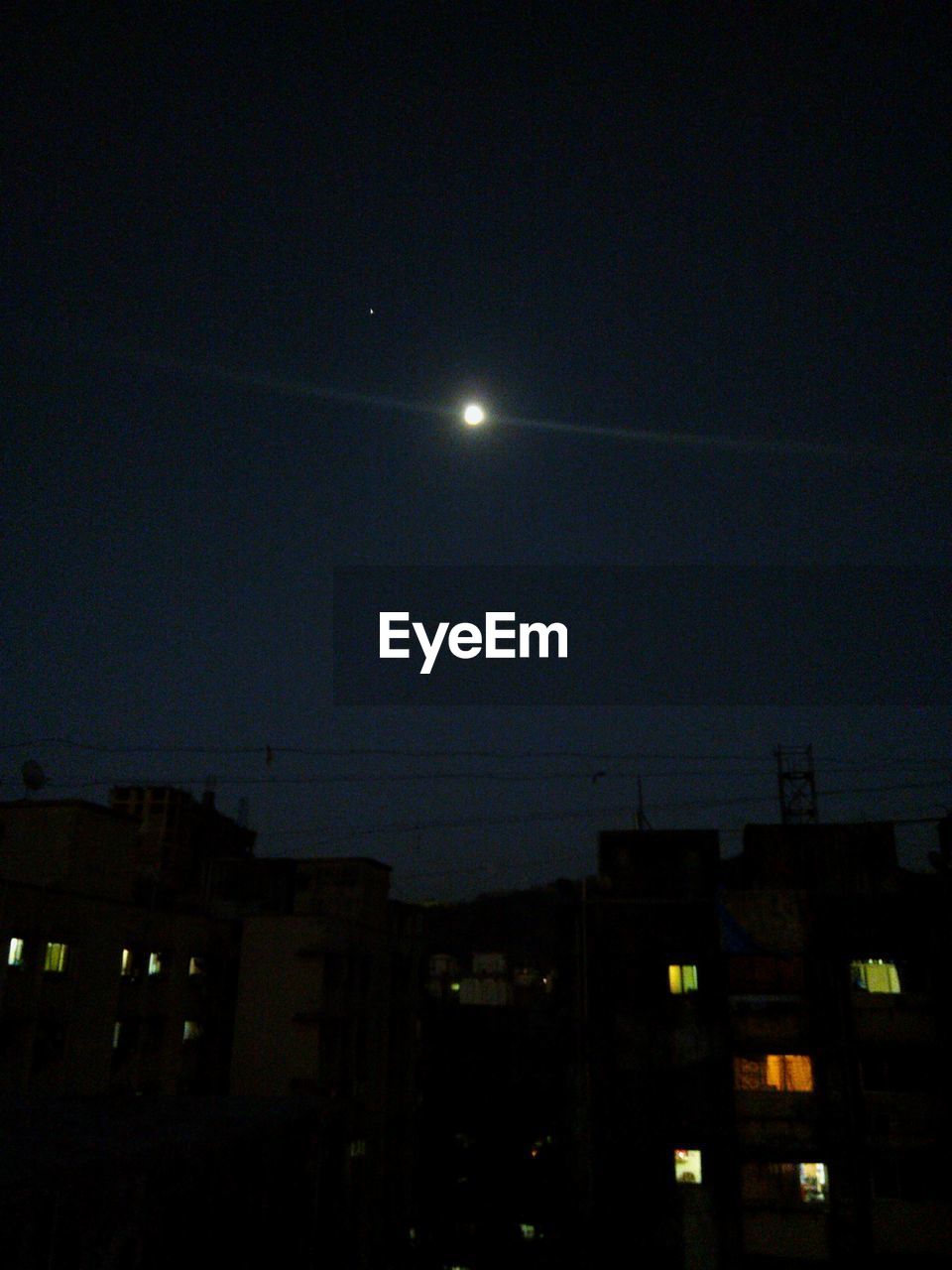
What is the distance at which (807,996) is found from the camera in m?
35.0

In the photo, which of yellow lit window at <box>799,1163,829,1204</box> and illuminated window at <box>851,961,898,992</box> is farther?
illuminated window at <box>851,961,898,992</box>

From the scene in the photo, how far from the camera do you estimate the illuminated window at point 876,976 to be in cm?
3450

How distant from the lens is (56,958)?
29.4 meters

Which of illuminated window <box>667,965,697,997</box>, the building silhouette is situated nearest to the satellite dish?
the building silhouette

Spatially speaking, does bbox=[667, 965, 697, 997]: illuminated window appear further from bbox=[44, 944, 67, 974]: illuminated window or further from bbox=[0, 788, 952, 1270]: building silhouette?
bbox=[44, 944, 67, 974]: illuminated window

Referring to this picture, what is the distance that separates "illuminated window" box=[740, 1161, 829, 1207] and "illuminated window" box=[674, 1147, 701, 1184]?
1.58 meters

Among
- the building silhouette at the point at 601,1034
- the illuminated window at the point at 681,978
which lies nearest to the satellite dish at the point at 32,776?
the building silhouette at the point at 601,1034

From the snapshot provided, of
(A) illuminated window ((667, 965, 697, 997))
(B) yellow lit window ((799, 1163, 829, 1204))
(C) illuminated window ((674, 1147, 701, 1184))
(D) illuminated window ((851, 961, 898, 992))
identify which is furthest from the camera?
(A) illuminated window ((667, 965, 697, 997))

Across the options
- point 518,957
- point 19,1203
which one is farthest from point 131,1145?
point 518,957

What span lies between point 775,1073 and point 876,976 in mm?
5108

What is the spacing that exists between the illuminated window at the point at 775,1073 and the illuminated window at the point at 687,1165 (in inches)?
120

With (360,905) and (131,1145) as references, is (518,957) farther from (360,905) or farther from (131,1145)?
(131,1145)

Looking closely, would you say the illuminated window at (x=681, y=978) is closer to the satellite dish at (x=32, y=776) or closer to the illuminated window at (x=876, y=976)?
the illuminated window at (x=876, y=976)

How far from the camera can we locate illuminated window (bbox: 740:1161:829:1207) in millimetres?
33438
